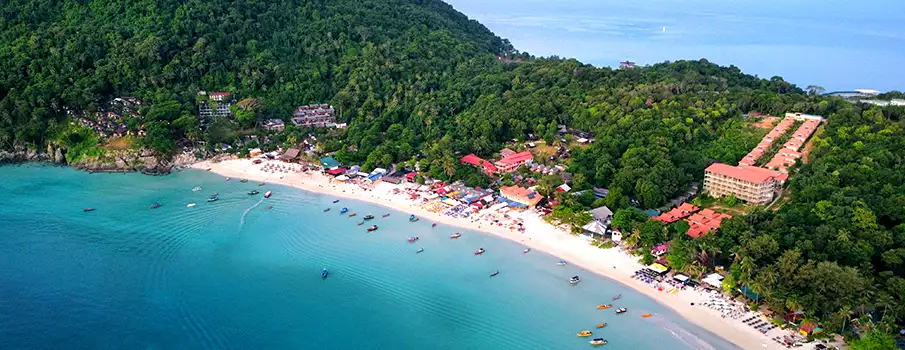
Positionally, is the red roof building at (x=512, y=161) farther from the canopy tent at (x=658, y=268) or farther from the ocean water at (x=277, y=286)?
the canopy tent at (x=658, y=268)

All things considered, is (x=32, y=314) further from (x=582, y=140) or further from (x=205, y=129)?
(x=582, y=140)

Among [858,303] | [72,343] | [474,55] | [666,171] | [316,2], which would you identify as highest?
[316,2]

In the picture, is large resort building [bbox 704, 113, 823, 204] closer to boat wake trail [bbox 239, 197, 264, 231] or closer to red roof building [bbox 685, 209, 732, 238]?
red roof building [bbox 685, 209, 732, 238]

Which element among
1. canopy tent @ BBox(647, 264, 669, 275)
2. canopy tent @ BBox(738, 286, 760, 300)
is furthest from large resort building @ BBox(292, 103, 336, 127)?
canopy tent @ BBox(738, 286, 760, 300)

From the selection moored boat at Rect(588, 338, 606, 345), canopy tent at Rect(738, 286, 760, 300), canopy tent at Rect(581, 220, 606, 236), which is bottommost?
moored boat at Rect(588, 338, 606, 345)

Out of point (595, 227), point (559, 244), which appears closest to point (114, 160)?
point (559, 244)

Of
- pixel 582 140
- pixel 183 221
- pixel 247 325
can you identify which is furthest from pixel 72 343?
pixel 582 140

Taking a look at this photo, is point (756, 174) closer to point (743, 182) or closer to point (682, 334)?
point (743, 182)
